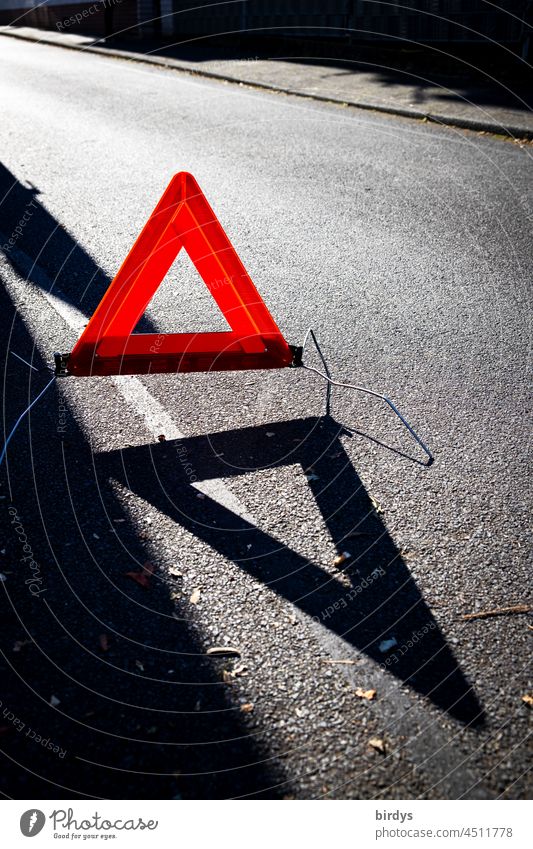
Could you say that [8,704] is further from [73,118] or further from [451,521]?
[73,118]

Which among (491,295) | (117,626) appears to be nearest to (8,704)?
(117,626)

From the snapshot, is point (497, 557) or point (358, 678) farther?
point (497, 557)

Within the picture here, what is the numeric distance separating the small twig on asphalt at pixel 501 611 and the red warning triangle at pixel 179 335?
1.80 metres

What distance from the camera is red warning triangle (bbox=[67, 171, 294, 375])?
12.1 ft

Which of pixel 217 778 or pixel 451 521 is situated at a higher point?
pixel 451 521

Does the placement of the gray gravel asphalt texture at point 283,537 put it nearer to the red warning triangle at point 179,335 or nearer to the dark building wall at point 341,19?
the red warning triangle at point 179,335

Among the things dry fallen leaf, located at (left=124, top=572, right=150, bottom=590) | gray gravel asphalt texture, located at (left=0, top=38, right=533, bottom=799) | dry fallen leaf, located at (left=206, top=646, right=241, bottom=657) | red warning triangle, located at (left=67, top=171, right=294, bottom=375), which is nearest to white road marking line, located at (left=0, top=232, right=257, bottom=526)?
gray gravel asphalt texture, located at (left=0, top=38, right=533, bottom=799)

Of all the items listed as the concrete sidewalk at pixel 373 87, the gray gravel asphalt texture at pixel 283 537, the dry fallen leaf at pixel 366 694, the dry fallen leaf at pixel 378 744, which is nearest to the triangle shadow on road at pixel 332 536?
the gray gravel asphalt texture at pixel 283 537

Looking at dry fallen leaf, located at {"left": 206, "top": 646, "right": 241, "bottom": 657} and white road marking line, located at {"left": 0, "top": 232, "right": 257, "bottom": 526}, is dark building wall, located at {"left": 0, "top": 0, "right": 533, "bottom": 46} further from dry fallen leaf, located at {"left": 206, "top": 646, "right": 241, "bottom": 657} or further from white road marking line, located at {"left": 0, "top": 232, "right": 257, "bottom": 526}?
dry fallen leaf, located at {"left": 206, "top": 646, "right": 241, "bottom": 657}

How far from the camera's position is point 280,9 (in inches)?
866

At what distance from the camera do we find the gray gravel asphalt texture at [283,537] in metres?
2.28

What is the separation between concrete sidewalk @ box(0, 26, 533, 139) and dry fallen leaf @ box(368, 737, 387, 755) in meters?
9.16

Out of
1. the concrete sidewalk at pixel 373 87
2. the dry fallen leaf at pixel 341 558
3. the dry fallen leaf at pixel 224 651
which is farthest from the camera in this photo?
the concrete sidewalk at pixel 373 87

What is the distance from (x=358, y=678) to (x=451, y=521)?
0.94 meters
